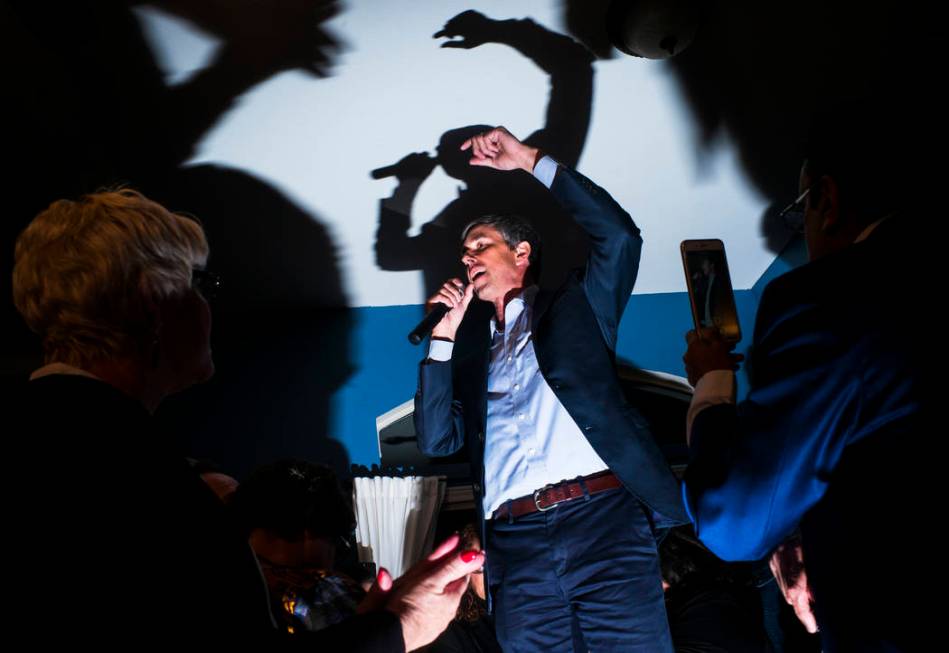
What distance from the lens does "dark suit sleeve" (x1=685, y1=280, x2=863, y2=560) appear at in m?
0.83

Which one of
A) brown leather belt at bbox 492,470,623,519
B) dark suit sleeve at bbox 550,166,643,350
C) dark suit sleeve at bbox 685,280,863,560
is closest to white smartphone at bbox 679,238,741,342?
dark suit sleeve at bbox 550,166,643,350

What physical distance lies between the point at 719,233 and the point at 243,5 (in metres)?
2.31

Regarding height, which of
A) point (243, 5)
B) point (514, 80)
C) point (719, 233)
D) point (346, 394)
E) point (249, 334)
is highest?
point (243, 5)

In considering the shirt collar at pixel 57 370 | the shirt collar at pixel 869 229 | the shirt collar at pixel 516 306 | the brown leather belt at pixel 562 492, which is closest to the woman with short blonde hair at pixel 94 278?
the shirt collar at pixel 57 370

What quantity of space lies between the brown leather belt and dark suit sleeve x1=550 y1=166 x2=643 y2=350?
43 centimetres

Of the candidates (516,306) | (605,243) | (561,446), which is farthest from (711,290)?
(516,306)

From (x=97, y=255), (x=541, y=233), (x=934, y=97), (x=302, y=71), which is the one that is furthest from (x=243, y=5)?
(x=934, y=97)

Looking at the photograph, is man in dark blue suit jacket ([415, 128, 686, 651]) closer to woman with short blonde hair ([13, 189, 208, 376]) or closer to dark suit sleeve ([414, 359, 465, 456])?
dark suit sleeve ([414, 359, 465, 456])

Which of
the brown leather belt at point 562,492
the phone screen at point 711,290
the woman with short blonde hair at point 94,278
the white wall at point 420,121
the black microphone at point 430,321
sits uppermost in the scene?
the white wall at point 420,121

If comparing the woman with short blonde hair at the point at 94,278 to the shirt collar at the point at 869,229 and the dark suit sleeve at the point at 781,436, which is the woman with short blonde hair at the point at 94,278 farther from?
the shirt collar at the point at 869,229

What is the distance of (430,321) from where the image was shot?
2.18 meters

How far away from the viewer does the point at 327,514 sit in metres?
1.73

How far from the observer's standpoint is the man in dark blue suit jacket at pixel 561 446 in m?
1.53

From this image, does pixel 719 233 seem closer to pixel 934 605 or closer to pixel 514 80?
pixel 514 80
